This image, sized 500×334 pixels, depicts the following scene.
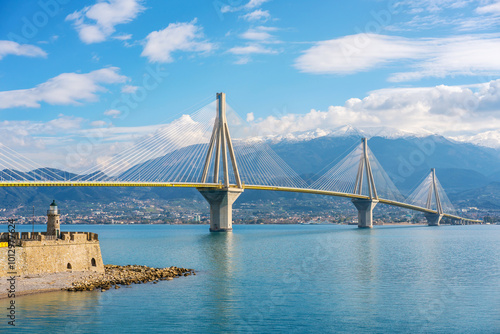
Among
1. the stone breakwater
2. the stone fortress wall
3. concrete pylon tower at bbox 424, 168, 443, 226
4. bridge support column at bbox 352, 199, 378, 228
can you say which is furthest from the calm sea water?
concrete pylon tower at bbox 424, 168, 443, 226

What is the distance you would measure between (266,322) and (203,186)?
162 feet

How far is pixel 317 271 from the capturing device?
119 feet

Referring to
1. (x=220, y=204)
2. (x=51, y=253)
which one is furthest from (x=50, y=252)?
(x=220, y=204)

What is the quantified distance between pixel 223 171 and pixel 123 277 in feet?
139

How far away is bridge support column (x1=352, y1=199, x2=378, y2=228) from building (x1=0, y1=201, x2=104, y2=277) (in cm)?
7818

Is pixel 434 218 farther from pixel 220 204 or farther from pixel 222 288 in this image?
pixel 222 288

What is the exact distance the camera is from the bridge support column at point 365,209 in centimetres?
10438

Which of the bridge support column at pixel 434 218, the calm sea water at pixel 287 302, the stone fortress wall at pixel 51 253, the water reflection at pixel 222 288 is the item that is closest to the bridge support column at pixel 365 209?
the bridge support column at pixel 434 218

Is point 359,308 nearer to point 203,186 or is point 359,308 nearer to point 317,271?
point 317,271

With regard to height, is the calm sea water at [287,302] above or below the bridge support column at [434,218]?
above

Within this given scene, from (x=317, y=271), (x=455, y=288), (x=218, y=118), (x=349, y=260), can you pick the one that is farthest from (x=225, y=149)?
(x=455, y=288)

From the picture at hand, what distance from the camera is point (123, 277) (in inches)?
1200

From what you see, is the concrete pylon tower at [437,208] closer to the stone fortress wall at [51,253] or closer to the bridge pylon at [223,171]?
the bridge pylon at [223,171]

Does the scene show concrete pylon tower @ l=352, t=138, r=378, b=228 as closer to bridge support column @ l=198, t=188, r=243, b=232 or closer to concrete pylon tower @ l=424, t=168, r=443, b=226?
concrete pylon tower @ l=424, t=168, r=443, b=226
